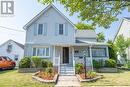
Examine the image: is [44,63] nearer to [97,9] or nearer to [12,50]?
[97,9]

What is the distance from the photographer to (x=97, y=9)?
54.3 feet

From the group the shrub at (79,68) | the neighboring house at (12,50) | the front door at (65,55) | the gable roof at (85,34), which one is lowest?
the shrub at (79,68)

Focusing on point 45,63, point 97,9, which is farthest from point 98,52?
point 97,9

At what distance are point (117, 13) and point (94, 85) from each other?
5.50 m

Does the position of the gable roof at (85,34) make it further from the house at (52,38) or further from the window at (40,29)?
the window at (40,29)

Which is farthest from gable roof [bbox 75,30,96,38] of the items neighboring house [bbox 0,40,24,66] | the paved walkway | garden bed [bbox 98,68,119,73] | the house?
neighboring house [bbox 0,40,24,66]

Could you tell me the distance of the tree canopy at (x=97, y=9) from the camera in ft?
51.2

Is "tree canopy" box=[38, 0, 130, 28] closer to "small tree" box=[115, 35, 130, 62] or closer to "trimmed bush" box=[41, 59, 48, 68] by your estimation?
"trimmed bush" box=[41, 59, 48, 68]

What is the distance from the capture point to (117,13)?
57.2 feet

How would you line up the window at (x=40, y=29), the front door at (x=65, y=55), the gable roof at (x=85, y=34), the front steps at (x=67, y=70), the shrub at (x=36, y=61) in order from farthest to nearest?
the gable roof at (x=85, y=34), the front door at (x=65, y=55), the window at (x=40, y=29), the shrub at (x=36, y=61), the front steps at (x=67, y=70)

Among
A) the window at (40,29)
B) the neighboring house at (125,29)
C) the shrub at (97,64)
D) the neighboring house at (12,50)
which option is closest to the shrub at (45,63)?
the window at (40,29)

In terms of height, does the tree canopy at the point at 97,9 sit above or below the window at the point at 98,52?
above

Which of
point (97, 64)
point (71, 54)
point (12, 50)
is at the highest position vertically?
point (12, 50)

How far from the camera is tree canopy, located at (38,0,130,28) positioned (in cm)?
A: 1560
